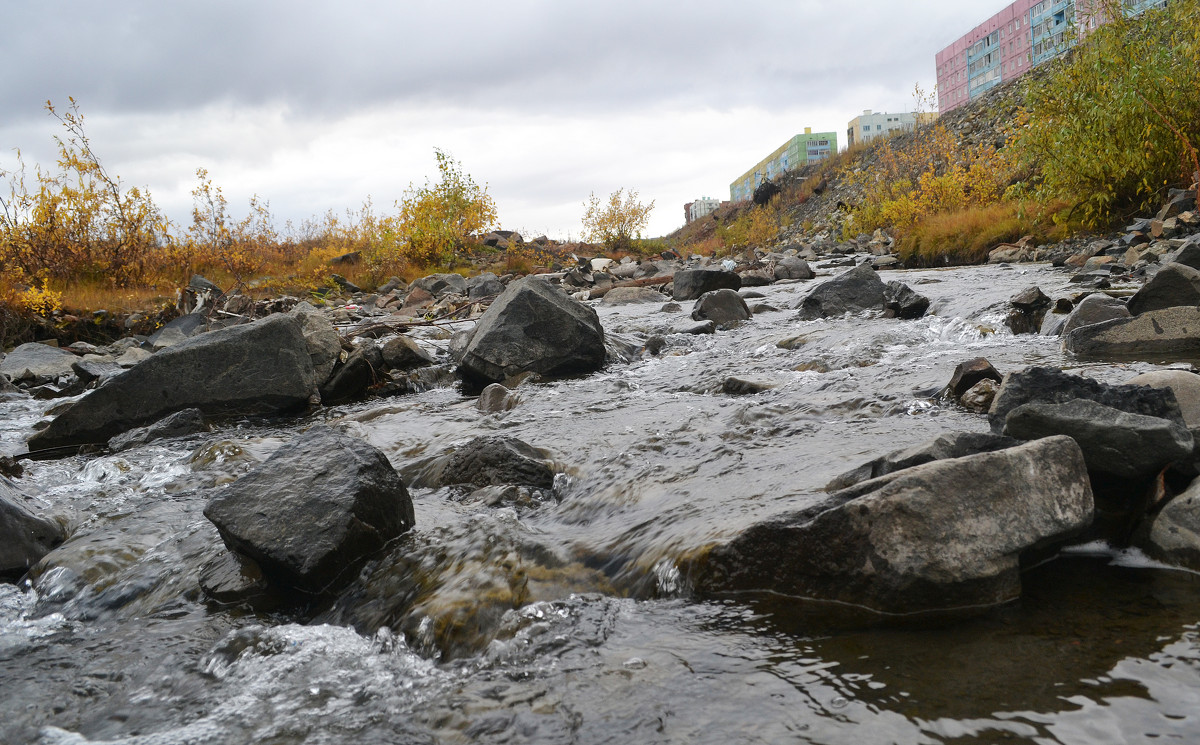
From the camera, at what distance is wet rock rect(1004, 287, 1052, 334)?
6.69 meters

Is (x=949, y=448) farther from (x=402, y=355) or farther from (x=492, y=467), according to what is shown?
(x=402, y=355)

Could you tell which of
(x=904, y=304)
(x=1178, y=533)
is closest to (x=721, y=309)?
(x=904, y=304)

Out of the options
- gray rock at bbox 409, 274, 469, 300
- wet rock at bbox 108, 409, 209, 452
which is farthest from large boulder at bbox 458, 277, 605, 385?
gray rock at bbox 409, 274, 469, 300

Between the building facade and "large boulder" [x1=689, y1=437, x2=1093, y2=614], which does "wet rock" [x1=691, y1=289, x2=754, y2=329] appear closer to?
"large boulder" [x1=689, y1=437, x2=1093, y2=614]

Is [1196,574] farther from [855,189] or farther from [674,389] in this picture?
[855,189]

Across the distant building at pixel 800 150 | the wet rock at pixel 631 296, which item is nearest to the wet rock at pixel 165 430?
the wet rock at pixel 631 296

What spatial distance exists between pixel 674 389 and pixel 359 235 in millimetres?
21228

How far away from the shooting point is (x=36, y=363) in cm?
869

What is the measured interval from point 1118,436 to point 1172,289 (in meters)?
4.23

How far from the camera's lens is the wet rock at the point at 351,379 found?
6.87 metres

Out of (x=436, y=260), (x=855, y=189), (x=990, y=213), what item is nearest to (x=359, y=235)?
(x=436, y=260)

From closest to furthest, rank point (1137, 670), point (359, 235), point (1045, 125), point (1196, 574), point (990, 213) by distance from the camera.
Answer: point (1137, 670), point (1196, 574), point (1045, 125), point (990, 213), point (359, 235)

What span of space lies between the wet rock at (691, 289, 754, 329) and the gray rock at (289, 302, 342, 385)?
512 cm

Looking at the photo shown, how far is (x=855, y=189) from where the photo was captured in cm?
3841
